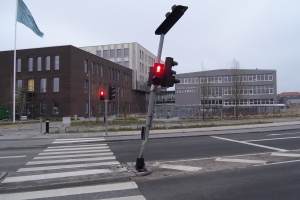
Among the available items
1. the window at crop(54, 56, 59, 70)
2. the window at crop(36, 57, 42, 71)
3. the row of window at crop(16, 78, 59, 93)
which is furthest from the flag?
the window at crop(36, 57, 42, 71)

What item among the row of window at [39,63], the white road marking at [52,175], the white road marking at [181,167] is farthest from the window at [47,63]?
the white road marking at [181,167]

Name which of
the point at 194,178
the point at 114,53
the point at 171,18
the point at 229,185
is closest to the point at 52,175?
the point at 194,178

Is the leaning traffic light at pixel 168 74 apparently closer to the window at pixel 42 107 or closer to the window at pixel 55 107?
the window at pixel 55 107

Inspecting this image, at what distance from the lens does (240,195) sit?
5.70 metres

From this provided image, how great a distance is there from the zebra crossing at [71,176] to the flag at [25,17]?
26.2 meters

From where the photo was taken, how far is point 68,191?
6.05 metres

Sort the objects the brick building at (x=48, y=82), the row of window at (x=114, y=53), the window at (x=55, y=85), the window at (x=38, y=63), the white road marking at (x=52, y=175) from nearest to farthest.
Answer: the white road marking at (x=52, y=175), the brick building at (x=48, y=82), the window at (x=55, y=85), the window at (x=38, y=63), the row of window at (x=114, y=53)

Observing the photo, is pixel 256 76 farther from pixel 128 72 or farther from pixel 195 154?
pixel 195 154

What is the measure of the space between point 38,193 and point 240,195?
4455 mm

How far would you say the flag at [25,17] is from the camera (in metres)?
32.1

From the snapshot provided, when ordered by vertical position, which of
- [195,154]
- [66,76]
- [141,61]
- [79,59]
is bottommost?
[195,154]

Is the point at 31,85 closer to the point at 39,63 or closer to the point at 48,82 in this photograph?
the point at 48,82

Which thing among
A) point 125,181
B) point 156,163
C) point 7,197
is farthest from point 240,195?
point 7,197

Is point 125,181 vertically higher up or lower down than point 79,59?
lower down
